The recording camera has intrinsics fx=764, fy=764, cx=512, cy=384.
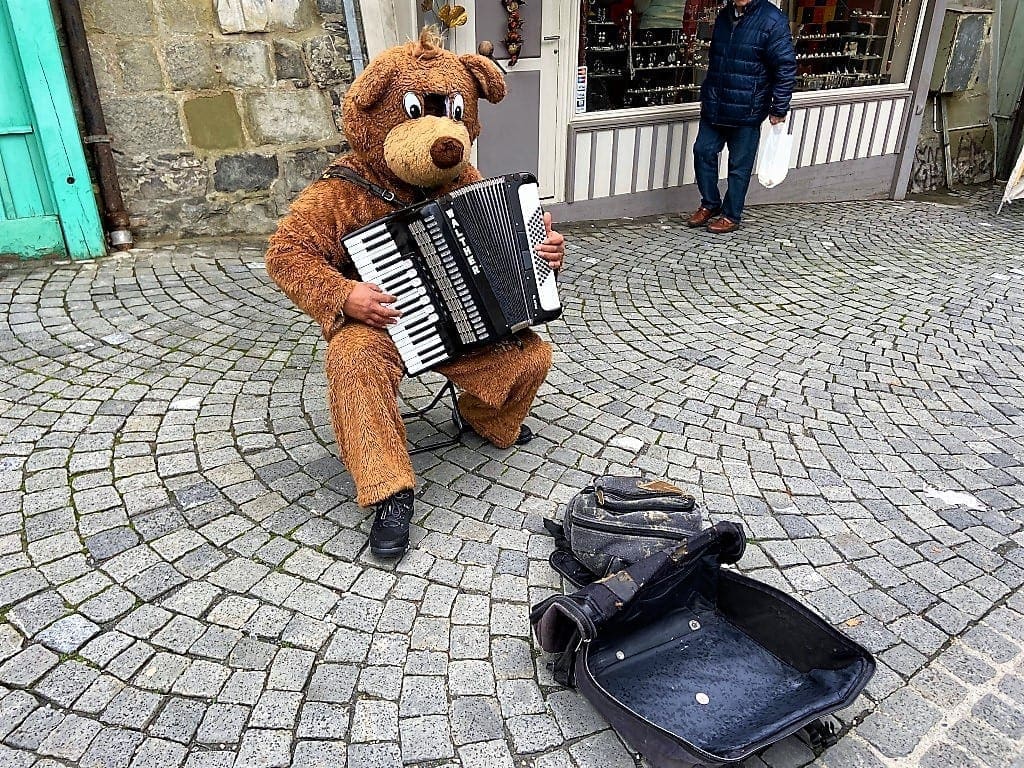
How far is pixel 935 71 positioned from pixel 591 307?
5.57 m

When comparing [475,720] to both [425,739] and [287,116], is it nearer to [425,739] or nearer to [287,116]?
[425,739]

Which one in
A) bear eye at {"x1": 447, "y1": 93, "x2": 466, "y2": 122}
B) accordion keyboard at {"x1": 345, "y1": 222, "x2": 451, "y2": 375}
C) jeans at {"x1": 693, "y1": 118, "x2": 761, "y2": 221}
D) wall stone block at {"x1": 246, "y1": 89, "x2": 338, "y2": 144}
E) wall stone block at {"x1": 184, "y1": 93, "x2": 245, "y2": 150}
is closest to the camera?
accordion keyboard at {"x1": 345, "y1": 222, "x2": 451, "y2": 375}

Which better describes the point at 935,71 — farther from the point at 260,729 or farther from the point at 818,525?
the point at 260,729

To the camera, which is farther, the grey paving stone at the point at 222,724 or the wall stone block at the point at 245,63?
the wall stone block at the point at 245,63

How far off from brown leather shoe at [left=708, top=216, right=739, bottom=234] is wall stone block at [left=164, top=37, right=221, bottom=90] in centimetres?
397

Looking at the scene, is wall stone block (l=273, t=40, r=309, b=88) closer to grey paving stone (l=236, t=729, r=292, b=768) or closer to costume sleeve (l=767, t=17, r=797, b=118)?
costume sleeve (l=767, t=17, r=797, b=118)

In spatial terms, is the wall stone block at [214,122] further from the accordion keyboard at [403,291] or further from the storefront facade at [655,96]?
the accordion keyboard at [403,291]

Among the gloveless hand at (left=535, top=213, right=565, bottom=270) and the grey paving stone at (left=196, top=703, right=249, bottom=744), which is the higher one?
the gloveless hand at (left=535, top=213, right=565, bottom=270)

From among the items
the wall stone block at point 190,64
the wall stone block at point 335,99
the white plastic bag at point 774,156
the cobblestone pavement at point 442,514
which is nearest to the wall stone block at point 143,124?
the wall stone block at point 190,64

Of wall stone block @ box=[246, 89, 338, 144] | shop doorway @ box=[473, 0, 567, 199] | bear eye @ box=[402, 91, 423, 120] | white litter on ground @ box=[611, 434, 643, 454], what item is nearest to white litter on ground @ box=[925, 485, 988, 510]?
white litter on ground @ box=[611, 434, 643, 454]

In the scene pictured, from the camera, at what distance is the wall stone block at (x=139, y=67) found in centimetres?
479

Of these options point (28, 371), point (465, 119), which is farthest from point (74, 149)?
point (465, 119)

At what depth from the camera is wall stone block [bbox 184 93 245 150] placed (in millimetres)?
5055

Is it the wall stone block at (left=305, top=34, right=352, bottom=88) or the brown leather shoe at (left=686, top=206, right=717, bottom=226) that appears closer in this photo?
the wall stone block at (left=305, top=34, right=352, bottom=88)
